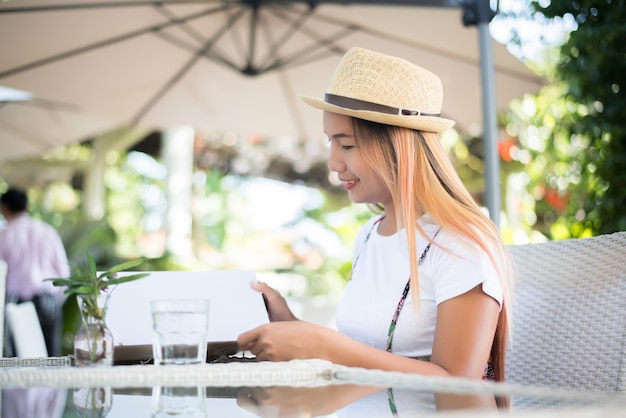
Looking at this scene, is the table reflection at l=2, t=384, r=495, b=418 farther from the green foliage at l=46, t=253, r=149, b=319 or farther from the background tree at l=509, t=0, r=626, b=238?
the background tree at l=509, t=0, r=626, b=238

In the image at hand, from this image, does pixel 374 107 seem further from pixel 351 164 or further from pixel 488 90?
pixel 488 90

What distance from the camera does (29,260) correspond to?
5.80m

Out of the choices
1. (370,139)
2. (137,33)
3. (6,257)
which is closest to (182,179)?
(6,257)

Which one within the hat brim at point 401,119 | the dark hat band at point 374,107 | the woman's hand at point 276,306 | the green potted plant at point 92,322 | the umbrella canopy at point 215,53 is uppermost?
the umbrella canopy at point 215,53

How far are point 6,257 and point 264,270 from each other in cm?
386

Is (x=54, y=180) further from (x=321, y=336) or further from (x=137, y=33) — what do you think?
(x=321, y=336)

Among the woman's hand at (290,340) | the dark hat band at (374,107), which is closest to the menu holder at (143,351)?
the woman's hand at (290,340)

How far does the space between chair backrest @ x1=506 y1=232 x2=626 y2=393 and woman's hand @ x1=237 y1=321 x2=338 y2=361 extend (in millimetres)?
612

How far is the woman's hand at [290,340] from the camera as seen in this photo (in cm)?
140

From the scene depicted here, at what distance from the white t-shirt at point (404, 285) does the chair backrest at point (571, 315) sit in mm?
235

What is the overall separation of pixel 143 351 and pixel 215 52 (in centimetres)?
355

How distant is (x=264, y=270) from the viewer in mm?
9328

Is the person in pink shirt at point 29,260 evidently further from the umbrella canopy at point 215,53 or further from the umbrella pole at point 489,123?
the umbrella pole at point 489,123

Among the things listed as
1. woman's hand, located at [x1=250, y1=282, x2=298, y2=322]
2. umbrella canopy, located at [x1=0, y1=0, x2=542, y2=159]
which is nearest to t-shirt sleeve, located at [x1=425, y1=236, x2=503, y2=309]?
woman's hand, located at [x1=250, y1=282, x2=298, y2=322]
